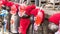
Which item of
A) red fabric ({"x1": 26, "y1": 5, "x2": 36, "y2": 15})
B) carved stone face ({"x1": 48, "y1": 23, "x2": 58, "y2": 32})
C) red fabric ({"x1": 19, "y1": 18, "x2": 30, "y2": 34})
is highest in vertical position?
red fabric ({"x1": 26, "y1": 5, "x2": 36, "y2": 15})

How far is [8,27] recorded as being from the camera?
56.4 inches

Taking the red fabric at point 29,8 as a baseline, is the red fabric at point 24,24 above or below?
below

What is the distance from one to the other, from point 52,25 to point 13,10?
1.81 ft

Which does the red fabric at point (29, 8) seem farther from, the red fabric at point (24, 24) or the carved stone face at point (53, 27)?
the carved stone face at point (53, 27)

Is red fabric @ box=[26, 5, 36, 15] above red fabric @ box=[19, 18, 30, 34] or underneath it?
above

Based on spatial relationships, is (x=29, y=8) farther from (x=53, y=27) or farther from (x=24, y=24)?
(x=53, y=27)

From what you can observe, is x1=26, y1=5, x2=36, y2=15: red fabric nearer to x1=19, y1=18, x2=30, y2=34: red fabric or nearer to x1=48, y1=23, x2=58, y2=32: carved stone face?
x1=19, y1=18, x2=30, y2=34: red fabric

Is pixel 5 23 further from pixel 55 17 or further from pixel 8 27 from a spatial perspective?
pixel 55 17

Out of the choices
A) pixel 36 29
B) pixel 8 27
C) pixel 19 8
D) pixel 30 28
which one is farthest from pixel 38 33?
pixel 8 27

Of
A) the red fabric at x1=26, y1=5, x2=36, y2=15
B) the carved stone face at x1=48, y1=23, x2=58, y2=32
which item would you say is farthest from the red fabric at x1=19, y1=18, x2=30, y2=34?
the carved stone face at x1=48, y1=23, x2=58, y2=32

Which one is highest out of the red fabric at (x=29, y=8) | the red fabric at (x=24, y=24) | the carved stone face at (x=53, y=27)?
the red fabric at (x=29, y=8)

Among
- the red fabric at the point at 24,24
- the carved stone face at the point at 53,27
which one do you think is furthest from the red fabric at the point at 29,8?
the carved stone face at the point at 53,27

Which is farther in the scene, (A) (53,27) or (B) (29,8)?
(B) (29,8)

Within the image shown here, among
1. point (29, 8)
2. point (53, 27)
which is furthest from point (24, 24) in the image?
point (53, 27)
